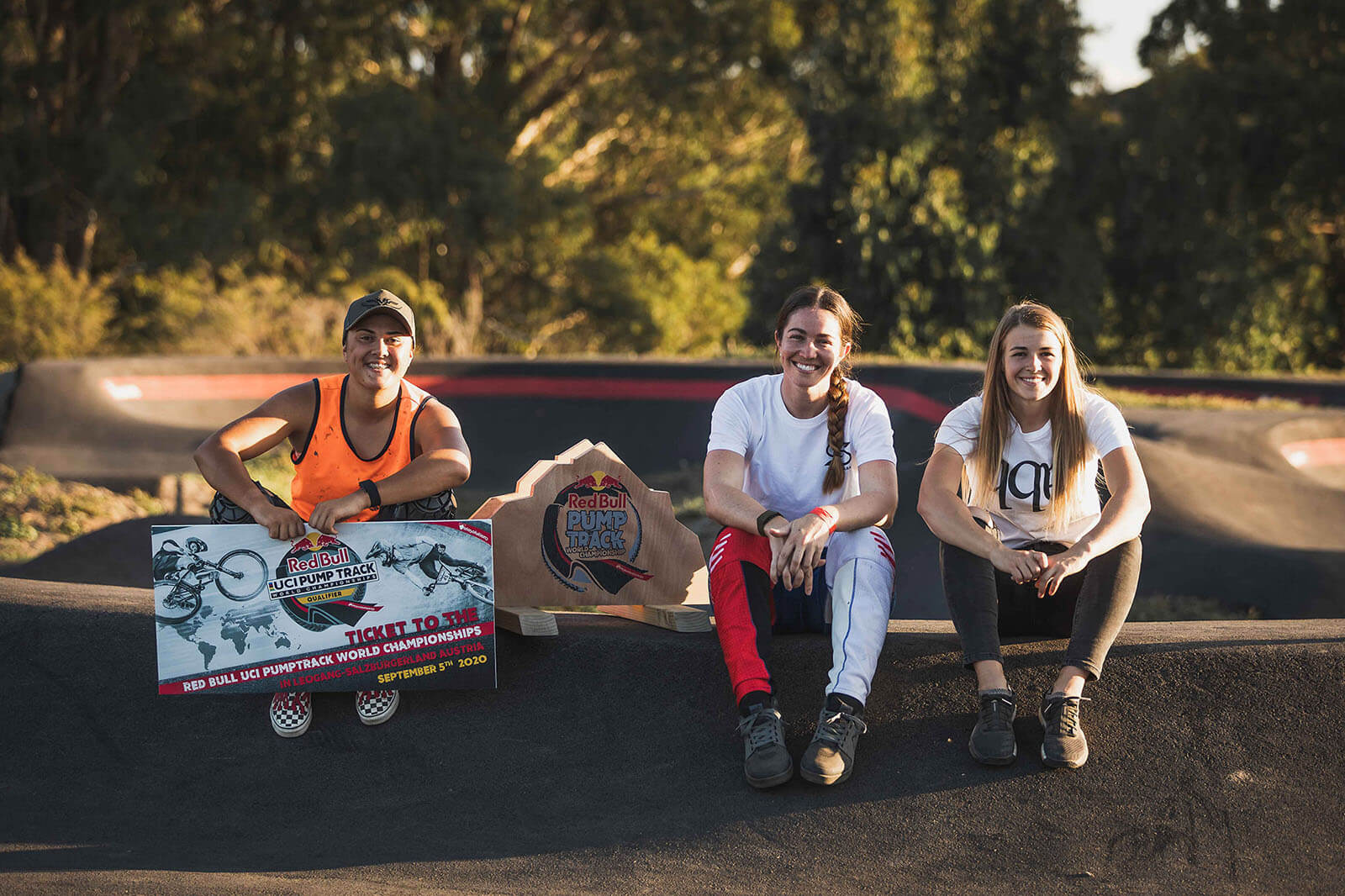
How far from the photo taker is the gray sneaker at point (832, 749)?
3.28m

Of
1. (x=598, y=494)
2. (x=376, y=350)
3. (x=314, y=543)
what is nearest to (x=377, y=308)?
(x=376, y=350)

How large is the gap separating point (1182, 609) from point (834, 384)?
3.09 metres

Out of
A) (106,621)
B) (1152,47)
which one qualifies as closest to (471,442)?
(106,621)

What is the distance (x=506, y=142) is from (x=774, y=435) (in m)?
21.5

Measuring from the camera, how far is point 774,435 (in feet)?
12.6

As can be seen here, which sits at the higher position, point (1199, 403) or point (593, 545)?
point (1199, 403)

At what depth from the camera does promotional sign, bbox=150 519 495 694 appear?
3.62 metres

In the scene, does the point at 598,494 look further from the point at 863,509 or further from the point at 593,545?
the point at 863,509

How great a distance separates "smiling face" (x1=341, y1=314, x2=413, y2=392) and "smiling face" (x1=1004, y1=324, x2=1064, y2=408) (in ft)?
6.27

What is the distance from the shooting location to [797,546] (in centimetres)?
344

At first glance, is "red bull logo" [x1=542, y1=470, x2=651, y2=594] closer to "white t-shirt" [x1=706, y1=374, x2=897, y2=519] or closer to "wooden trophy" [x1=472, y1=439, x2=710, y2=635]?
"wooden trophy" [x1=472, y1=439, x2=710, y2=635]

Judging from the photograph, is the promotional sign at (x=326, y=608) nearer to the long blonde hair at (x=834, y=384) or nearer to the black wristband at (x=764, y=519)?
the black wristband at (x=764, y=519)

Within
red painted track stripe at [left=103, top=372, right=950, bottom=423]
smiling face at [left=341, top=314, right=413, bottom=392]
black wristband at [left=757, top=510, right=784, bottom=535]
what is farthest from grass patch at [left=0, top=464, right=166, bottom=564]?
black wristband at [left=757, top=510, right=784, bottom=535]

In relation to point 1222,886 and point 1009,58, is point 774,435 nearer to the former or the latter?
point 1222,886
